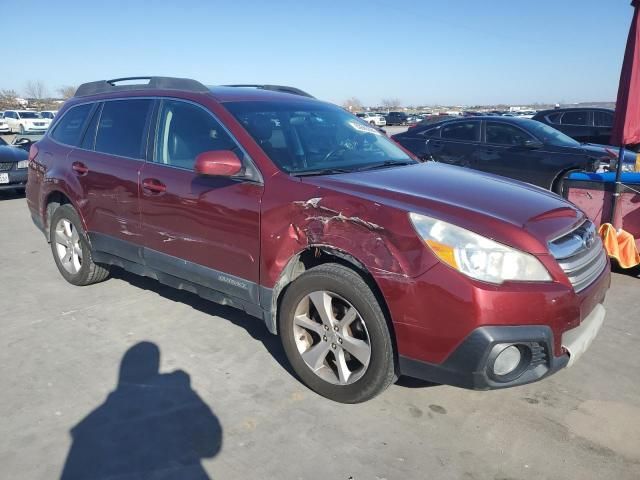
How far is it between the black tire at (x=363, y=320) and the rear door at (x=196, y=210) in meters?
0.34

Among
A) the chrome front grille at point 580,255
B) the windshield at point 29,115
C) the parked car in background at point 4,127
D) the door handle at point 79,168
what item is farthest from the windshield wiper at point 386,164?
the windshield at point 29,115

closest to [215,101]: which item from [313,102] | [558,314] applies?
[313,102]

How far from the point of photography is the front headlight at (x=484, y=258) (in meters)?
2.44

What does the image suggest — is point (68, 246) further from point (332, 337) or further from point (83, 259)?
point (332, 337)

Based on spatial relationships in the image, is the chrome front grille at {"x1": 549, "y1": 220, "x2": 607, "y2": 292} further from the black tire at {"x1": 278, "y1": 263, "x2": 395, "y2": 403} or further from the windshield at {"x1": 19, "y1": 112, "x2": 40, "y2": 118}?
the windshield at {"x1": 19, "y1": 112, "x2": 40, "y2": 118}

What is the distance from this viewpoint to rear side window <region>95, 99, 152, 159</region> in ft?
13.2

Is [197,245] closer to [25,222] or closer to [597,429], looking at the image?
[597,429]

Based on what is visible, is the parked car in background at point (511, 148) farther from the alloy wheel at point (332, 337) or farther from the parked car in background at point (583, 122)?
the alloy wheel at point (332, 337)

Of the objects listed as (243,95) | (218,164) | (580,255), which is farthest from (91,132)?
(580,255)

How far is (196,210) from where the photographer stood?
3.46 metres

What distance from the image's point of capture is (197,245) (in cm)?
353

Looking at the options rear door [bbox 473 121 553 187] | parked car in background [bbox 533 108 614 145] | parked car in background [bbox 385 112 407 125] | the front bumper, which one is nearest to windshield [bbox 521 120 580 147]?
rear door [bbox 473 121 553 187]

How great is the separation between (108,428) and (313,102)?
282 centimetres

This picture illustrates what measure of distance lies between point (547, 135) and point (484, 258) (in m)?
6.97
